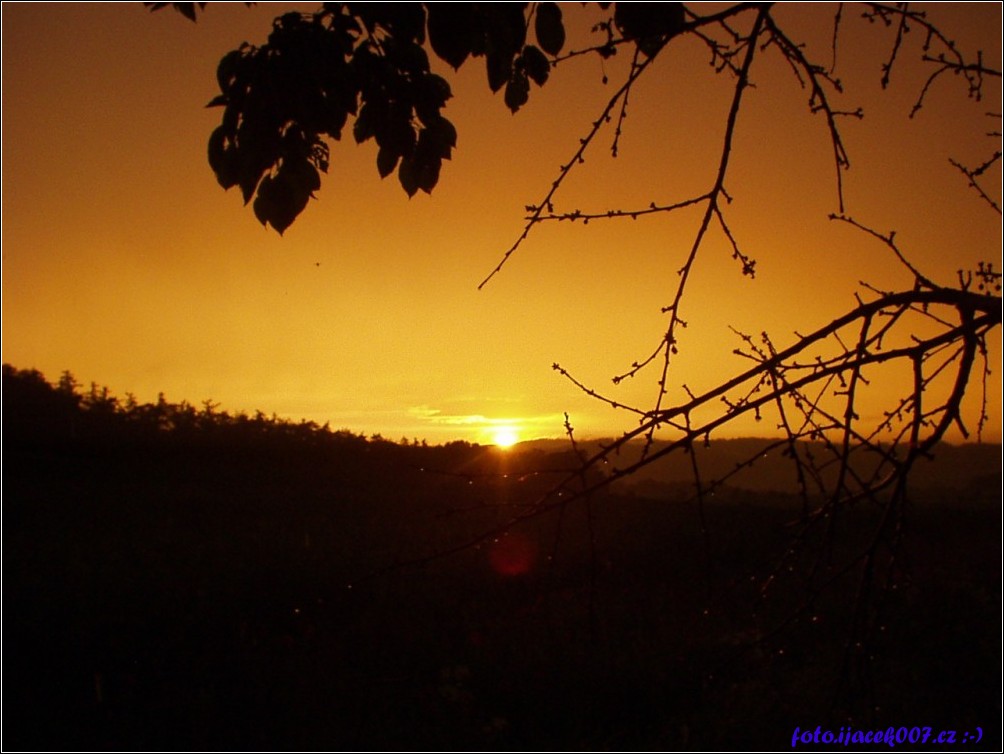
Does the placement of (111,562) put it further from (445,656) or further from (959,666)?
(959,666)

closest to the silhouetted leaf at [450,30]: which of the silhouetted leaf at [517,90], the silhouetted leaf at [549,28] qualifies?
the silhouetted leaf at [549,28]

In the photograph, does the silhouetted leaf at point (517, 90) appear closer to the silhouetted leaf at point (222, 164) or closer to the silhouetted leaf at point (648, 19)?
the silhouetted leaf at point (648, 19)

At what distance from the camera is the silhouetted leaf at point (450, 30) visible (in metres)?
1.47

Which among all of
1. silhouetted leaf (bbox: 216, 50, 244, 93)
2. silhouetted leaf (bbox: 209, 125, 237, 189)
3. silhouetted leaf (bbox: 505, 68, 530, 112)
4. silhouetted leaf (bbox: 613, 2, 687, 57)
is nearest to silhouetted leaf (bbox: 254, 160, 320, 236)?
silhouetted leaf (bbox: 209, 125, 237, 189)

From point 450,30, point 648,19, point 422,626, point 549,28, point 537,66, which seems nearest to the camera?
point 450,30

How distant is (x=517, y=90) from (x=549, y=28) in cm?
20

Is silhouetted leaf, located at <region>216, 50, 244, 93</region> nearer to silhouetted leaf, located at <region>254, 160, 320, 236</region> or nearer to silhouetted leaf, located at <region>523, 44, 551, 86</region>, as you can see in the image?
silhouetted leaf, located at <region>254, 160, 320, 236</region>

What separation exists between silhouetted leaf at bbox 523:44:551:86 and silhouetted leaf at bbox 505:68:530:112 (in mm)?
27

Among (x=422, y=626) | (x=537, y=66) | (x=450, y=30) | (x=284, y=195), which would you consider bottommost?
(x=422, y=626)

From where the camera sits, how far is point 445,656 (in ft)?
24.1

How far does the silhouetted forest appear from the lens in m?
5.86

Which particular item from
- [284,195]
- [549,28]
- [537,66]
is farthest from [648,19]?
[284,195]

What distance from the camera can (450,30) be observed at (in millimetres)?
1471

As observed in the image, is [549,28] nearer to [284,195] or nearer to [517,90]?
[517,90]
